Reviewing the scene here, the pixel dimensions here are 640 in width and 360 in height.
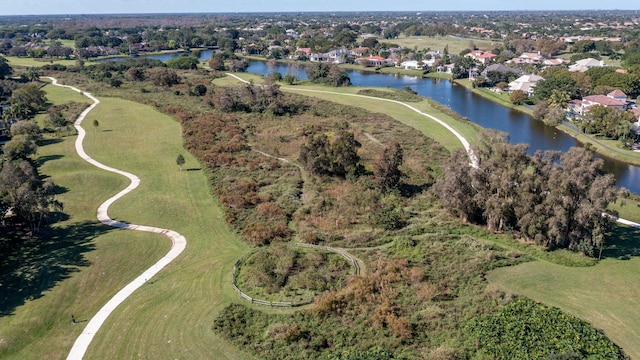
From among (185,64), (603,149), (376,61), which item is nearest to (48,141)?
(185,64)

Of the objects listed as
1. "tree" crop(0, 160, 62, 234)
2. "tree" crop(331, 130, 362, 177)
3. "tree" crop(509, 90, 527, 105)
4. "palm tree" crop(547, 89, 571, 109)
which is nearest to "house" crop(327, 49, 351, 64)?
"tree" crop(509, 90, 527, 105)

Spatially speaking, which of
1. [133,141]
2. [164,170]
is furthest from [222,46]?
[164,170]

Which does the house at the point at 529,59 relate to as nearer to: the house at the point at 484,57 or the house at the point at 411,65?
the house at the point at 484,57

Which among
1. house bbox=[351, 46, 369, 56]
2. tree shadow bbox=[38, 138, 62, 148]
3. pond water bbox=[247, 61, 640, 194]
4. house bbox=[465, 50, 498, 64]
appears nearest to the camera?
pond water bbox=[247, 61, 640, 194]

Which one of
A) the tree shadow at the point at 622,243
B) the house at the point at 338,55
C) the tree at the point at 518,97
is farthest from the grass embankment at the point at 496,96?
the house at the point at 338,55

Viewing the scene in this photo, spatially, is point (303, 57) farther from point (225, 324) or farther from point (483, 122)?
point (225, 324)

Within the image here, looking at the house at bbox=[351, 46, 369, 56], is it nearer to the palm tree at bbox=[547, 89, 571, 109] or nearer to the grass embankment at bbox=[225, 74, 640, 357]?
the palm tree at bbox=[547, 89, 571, 109]
